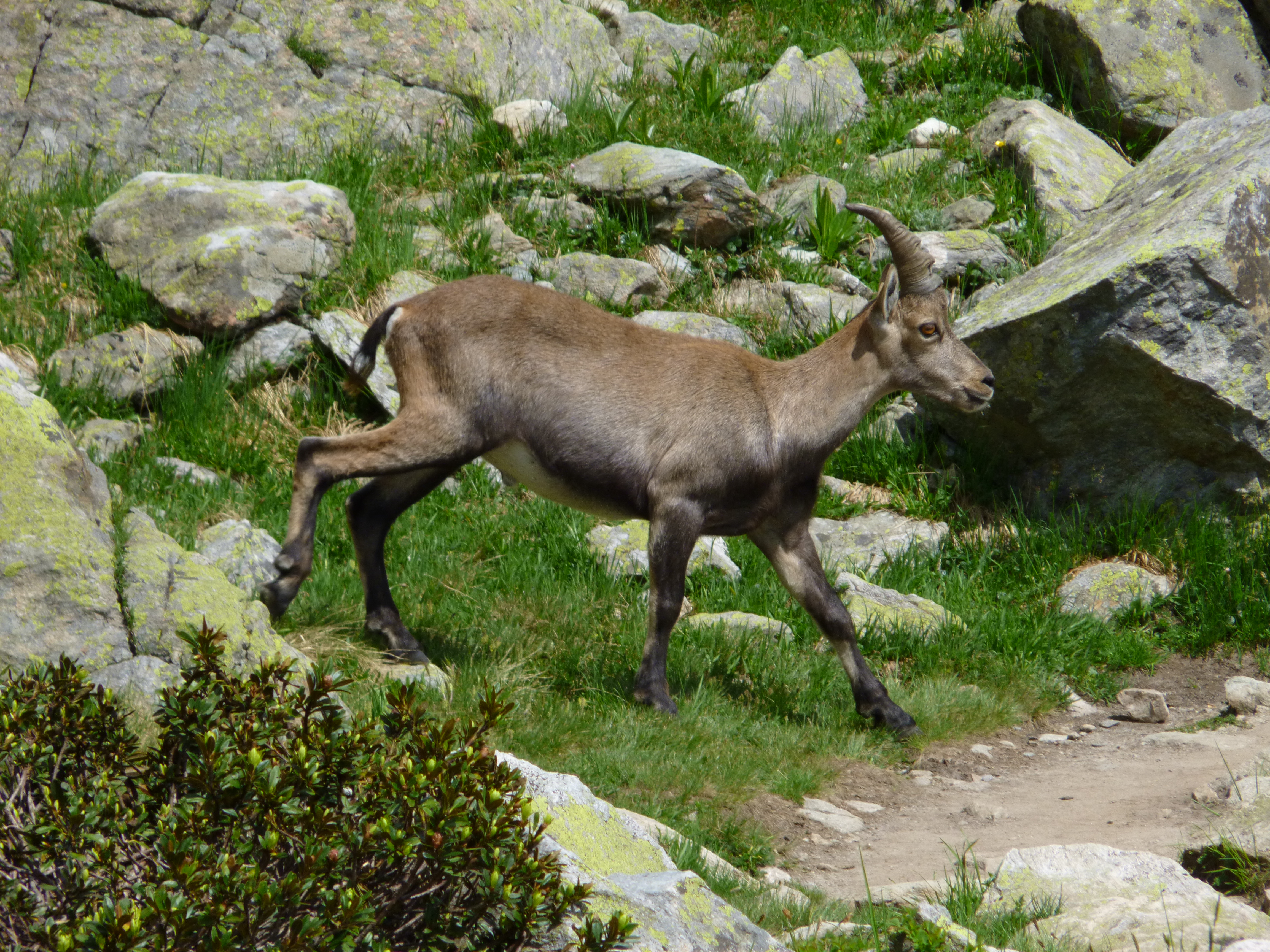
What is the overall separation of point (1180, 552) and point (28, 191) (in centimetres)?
820

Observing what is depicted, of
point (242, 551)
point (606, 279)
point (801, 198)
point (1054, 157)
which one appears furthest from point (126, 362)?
point (1054, 157)

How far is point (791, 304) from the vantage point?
926 centimetres

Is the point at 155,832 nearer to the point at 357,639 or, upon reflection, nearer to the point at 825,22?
the point at 357,639

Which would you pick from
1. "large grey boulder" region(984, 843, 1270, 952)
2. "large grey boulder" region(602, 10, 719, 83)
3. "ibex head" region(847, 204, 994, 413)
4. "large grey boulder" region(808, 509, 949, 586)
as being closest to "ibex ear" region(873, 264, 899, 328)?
"ibex head" region(847, 204, 994, 413)

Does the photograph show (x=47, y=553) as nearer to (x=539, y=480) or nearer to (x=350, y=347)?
(x=539, y=480)

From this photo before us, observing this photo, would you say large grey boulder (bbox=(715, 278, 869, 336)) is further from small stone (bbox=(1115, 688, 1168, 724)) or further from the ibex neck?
small stone (bbox=(1115, 688, 1168, 724))

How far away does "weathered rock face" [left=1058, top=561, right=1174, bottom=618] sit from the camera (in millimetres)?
7375

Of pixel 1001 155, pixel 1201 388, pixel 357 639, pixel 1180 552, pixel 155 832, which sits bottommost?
pixel 357 639

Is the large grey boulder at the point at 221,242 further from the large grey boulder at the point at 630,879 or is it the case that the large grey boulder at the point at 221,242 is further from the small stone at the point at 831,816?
the large grey boulder at the point at 630,879

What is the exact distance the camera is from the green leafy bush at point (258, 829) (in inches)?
95.7

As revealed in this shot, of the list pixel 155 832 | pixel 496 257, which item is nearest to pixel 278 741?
pixel 155 832

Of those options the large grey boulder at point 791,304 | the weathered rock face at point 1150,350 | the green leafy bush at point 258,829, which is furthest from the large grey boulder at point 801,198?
the green leafy bush at point 258,829

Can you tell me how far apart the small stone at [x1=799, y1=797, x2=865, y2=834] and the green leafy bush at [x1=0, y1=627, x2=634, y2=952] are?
2448mm

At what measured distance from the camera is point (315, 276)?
841cm
